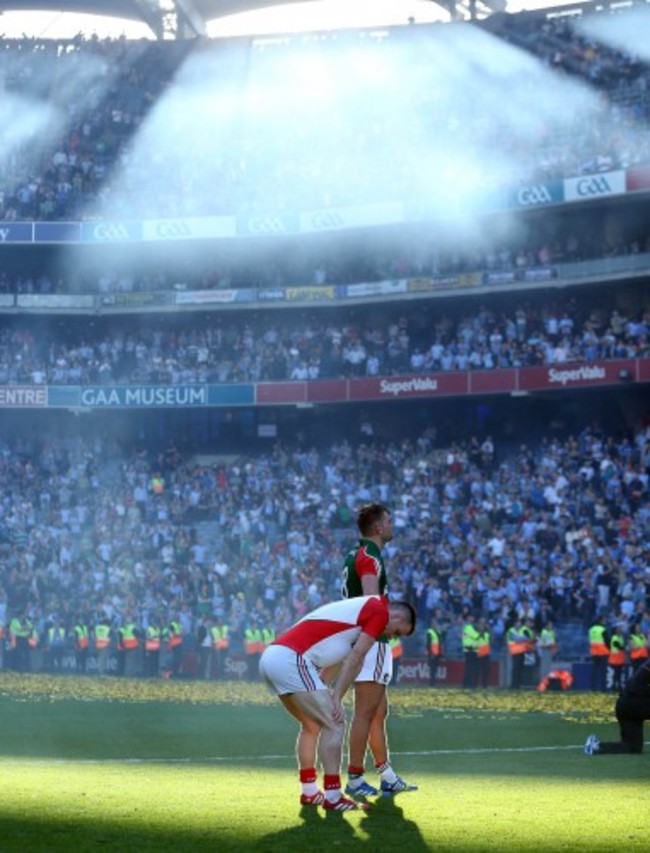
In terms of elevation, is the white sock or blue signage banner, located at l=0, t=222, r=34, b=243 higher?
blue signage banner, located at l=0, t=222, r=34, b=243

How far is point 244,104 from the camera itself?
213 ft

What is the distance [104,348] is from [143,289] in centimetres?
251

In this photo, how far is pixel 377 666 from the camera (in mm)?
14359

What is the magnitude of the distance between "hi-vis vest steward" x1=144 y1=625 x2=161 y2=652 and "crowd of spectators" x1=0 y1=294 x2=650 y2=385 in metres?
13.1

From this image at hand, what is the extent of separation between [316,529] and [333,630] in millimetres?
37070

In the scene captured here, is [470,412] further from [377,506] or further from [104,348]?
[377,506]

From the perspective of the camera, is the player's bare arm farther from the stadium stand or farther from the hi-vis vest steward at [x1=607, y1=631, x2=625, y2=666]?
the stadium stand

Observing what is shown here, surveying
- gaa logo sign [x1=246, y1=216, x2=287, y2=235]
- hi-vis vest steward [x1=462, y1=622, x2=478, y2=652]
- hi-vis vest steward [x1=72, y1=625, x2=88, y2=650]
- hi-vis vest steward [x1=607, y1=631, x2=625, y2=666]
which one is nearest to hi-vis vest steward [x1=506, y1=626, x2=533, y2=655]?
hi-vis vest steward [x1=462, y1=622, x2=478, y2=652]

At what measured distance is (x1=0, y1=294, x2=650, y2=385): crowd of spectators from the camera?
51281 millimetres

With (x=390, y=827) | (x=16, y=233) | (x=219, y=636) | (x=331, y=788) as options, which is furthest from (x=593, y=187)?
(x=390, y=827)

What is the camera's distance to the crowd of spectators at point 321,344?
51.3 metres

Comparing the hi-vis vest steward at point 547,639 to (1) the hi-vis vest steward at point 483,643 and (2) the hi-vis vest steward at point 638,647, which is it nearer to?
(1) the hi-vis vest steward at point 483,643

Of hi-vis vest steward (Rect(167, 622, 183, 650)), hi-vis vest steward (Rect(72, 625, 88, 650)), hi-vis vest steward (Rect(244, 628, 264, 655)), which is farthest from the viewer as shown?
hi-vis vest steward (Rect(72, 625, 88, 650))

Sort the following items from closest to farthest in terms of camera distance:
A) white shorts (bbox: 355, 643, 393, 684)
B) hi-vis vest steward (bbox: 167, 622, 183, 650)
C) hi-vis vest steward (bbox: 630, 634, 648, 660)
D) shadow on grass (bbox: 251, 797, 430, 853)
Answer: shadow on grass (bbox: 251, 797, 430, 853) → white shorts (bbox: 355, 643, 393, 684) → hi-vis vest steward (bbox: 630, 634, 648, 660) → hi-vis vest steward (bbox: 167, 622, 183, 650)
